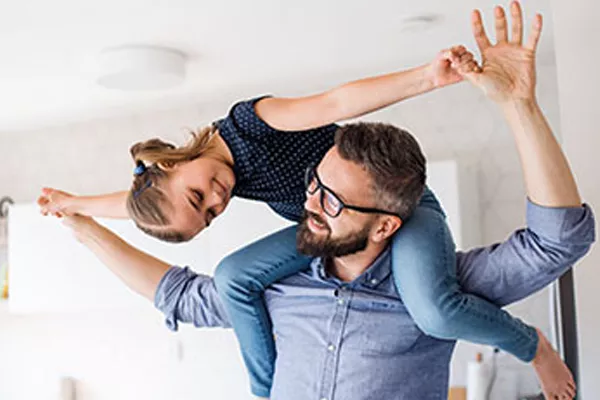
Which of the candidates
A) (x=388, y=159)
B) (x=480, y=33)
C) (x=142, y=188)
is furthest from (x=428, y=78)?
(x=142, y=188)

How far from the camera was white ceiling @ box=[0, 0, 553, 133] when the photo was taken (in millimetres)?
2506

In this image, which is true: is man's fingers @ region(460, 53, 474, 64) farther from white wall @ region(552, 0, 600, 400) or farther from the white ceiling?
the white ceiling

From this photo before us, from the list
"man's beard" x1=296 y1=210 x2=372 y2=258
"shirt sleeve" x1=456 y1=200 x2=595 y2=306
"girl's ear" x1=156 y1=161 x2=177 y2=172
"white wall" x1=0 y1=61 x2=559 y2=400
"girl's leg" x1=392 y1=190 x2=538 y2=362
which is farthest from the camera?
"white wall" x1=0 y1=61 x2=559 y2=400

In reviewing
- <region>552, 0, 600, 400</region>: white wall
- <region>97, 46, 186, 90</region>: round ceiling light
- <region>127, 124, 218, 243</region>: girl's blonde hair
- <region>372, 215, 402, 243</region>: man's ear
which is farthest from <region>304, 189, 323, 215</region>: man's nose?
<region>97, 46, 186, 90</region>: round ceiling light

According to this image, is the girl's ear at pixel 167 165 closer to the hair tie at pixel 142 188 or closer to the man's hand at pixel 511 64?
the hair tie at pixel 142 188

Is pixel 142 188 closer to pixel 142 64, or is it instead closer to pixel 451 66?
pixel 451 66

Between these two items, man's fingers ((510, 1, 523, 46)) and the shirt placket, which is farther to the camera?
the shirt placket

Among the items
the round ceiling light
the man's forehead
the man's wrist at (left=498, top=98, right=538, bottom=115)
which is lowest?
the man's forehead

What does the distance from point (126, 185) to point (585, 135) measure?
3.03m

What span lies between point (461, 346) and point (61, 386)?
2180mm

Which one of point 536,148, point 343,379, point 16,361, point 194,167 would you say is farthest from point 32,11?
point 16,361

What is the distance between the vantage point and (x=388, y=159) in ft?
5.08

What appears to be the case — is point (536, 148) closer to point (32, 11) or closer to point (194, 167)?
point (194, 167)

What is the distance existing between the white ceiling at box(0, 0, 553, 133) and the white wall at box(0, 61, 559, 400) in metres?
0.36
